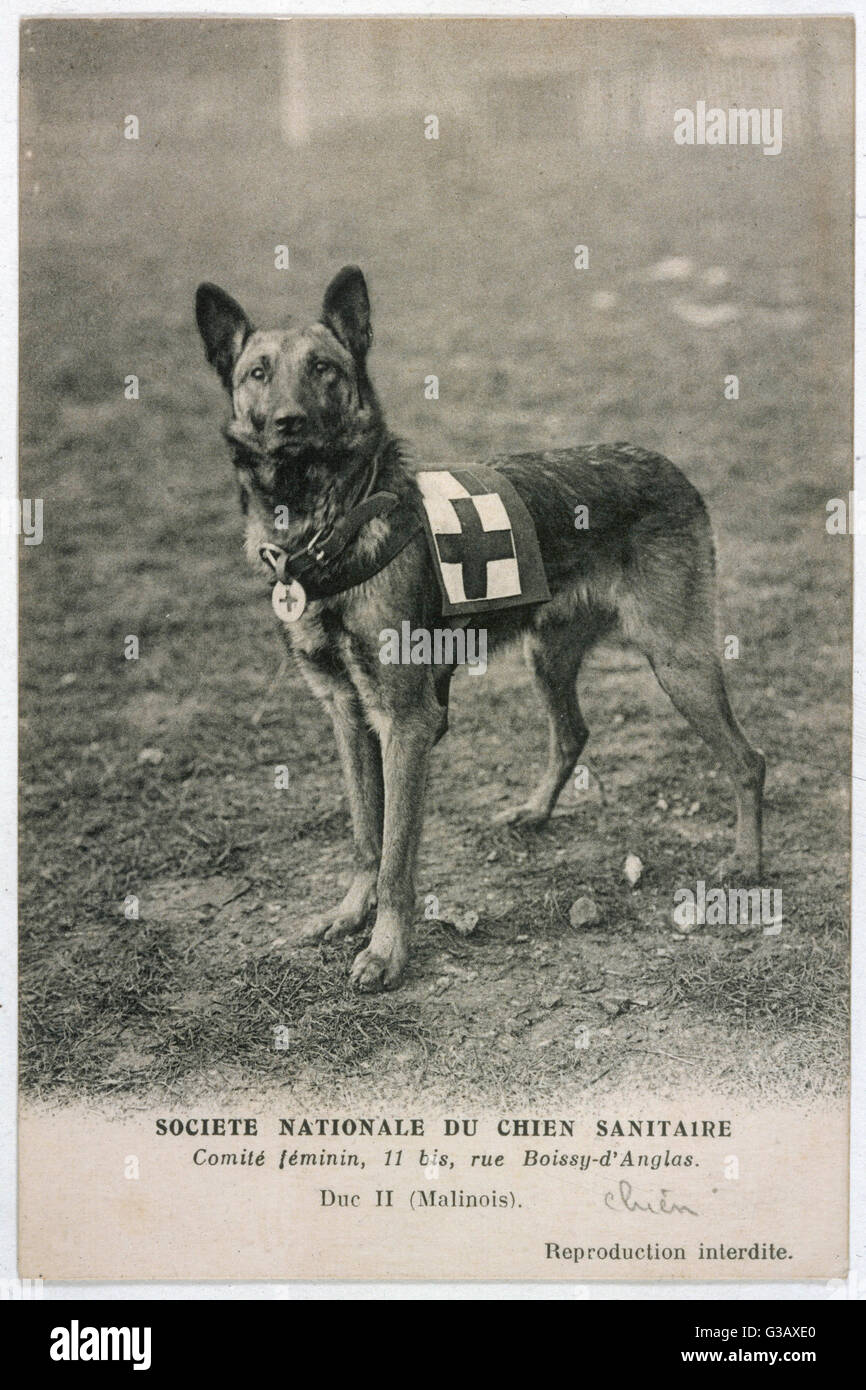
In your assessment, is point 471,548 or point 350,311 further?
point 471,548

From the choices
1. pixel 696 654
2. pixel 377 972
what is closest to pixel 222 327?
pixel 696 654

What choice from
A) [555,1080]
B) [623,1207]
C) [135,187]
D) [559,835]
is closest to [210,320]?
[135,187]

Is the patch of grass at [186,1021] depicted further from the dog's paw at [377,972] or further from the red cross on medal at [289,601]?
the red cross on medal at [289,601]

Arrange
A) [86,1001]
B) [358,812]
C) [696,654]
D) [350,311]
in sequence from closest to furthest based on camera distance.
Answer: [350,311] → [86,1001] → [358,812] → [696,654]

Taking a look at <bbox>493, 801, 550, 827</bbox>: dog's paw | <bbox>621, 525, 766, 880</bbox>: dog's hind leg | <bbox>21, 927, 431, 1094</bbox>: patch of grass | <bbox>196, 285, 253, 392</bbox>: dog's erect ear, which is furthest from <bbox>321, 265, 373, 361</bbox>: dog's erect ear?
<bbox>21, 927, 431, 1094</bbox>: patch of grass

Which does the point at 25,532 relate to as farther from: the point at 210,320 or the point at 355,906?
the point at 355,906

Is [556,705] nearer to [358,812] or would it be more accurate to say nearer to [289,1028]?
[358,812]
